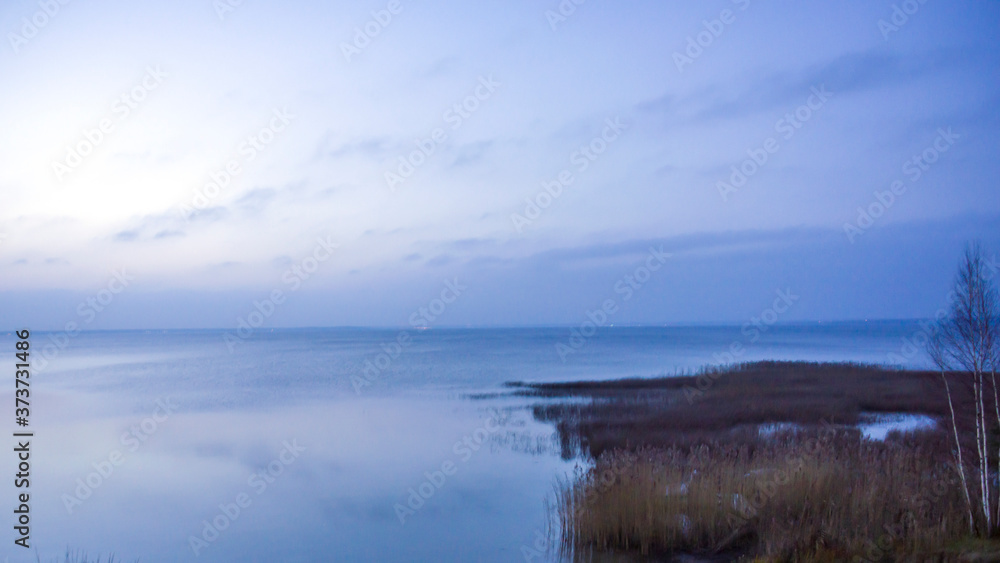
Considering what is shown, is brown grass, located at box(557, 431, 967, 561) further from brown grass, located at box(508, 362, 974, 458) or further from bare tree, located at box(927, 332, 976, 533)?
brown grass, located at box(508, 362, 974, 458)

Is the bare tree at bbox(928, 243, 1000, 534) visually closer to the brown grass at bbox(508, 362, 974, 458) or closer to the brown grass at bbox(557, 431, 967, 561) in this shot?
the brown grass at bbox(557, 431, 967, 561)

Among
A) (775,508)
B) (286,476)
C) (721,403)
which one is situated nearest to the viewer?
(775,508)

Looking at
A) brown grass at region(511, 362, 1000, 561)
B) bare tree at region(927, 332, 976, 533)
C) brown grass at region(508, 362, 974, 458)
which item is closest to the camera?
bare tree at region(927, 332, 976, 533)

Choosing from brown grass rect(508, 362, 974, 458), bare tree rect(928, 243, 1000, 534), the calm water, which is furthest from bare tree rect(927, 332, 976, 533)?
the calm water

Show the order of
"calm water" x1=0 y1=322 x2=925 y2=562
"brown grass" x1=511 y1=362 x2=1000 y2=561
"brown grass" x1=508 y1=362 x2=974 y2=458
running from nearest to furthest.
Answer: "brown grass" x1=511 y1=362 x2=1000 y2=561, "calm water" x1=0 y1=322 x2=925 y2=562, "brown grass" x1=508 y1=362 x2=974 y2=458

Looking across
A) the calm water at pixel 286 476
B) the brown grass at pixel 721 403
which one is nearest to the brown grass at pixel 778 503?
the brown grass at pixel 721 403

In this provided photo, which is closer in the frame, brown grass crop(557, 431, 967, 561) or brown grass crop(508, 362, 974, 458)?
brown grass crop(557, 431, 967, 561)

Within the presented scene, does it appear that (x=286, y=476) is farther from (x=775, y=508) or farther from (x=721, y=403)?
(x=721, y=403)

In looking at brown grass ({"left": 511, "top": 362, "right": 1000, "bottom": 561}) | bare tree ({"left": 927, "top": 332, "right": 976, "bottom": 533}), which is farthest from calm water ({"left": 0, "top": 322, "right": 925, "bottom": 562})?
bare tree ({"left": 927, "top": 332, "right": 976, "bottom": 533})

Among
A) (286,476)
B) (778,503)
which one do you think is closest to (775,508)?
(778,503)

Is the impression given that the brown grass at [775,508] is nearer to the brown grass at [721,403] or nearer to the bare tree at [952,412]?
the bare tree at [952,412]

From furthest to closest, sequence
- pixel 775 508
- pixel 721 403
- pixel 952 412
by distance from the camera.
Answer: pixel 721 403 → pixel 775 508 → pixel 952 412

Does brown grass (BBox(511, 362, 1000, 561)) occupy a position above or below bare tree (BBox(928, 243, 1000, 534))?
below

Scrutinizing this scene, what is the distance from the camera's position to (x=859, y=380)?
103ft
